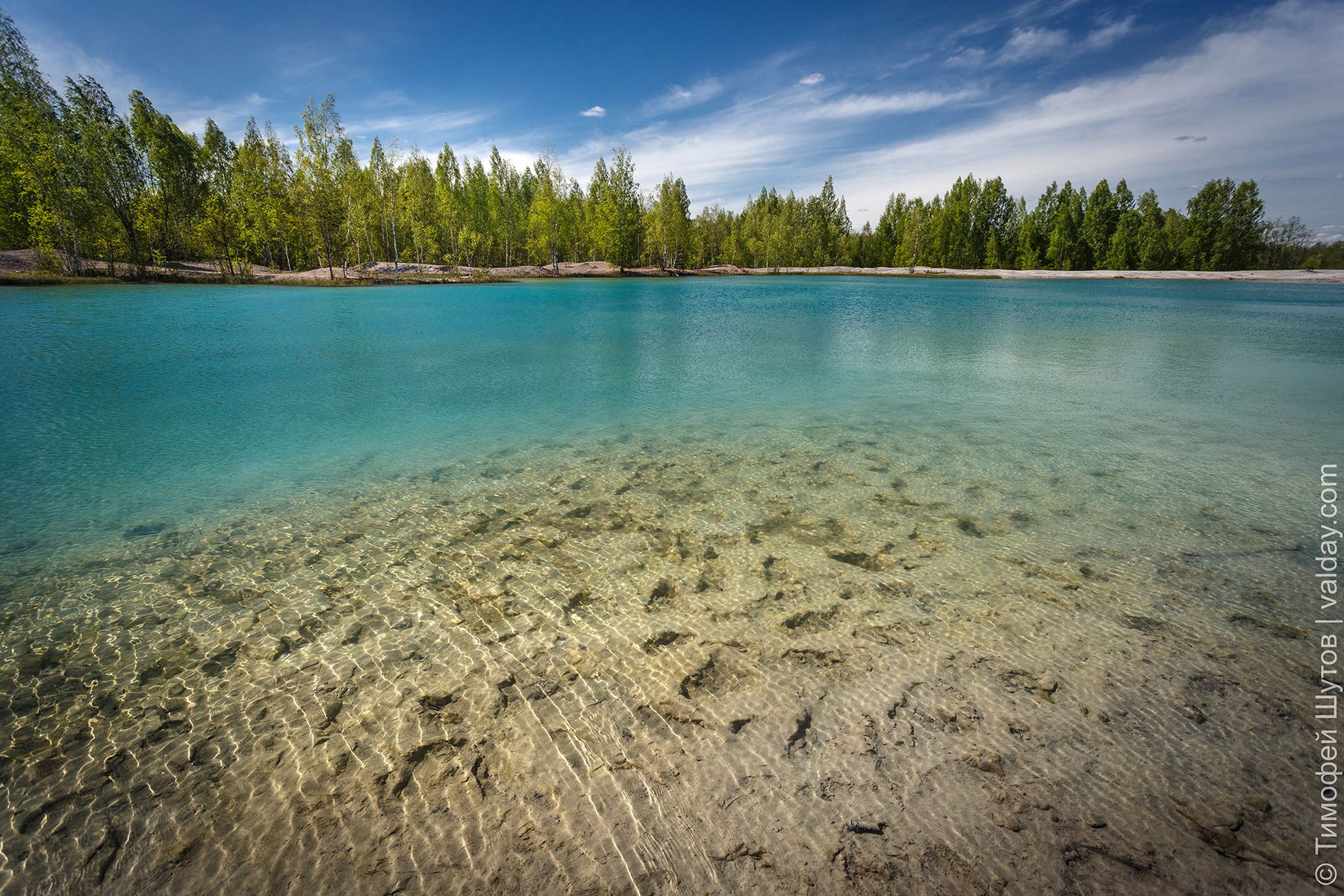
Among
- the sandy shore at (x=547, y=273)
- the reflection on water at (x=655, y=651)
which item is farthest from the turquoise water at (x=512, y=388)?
the sandy shore at (x=547, y=273)

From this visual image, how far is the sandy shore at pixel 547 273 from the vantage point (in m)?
49.5

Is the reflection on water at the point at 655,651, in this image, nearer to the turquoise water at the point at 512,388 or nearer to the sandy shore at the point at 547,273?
the turquoise water at the point at 512,388

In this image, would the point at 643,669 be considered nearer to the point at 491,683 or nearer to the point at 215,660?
the point at 491,683

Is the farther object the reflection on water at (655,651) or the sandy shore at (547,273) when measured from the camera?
the sandy shore at (547,273)

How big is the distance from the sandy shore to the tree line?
1965 mm

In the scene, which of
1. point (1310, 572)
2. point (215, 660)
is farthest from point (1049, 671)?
point (215, 660)

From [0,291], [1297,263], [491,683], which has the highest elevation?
[1297,263]

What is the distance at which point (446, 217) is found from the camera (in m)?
74.8

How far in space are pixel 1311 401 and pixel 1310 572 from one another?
40.9 ft

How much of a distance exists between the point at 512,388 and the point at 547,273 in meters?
74.9

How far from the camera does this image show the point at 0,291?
3516 cm

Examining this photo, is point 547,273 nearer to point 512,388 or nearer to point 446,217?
point 446,217

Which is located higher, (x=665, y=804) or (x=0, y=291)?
(x=0, y=291)

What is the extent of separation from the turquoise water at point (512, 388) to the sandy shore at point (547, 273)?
71.2ft
